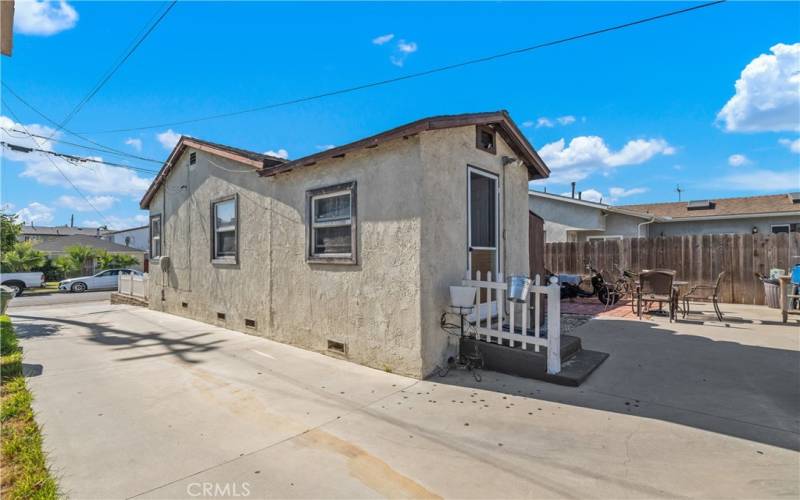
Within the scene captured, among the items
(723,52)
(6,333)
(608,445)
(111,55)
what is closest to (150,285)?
(6,333)

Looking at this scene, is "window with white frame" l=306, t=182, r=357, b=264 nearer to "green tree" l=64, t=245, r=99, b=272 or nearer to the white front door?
the white front door

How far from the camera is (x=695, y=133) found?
12031 mm

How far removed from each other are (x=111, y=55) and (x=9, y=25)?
25.5 ft

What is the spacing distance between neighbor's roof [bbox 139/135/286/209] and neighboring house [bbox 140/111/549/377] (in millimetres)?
45

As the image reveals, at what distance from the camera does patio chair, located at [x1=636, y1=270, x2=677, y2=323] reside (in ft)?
25.6

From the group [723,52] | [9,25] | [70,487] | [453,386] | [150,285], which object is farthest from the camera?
[150,285]

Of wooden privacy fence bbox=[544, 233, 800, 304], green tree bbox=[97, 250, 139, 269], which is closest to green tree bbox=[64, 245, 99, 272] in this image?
green tree bbox=[97, 250, 139, 269]

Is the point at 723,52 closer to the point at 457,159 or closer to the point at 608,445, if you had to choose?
the point at 457,159

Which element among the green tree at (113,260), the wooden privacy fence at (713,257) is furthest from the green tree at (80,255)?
the wooden privacy fence at (713,257)

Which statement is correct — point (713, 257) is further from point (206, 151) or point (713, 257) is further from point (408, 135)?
point (206, 151)

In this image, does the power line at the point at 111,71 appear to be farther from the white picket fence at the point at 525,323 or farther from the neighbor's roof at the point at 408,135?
the white picket fence at the point at 525,323

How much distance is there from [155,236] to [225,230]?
184 inches

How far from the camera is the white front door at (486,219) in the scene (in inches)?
236

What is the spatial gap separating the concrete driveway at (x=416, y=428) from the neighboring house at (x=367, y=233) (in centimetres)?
66
